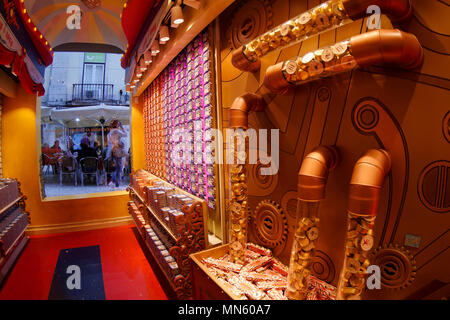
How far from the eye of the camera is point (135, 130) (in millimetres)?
6180

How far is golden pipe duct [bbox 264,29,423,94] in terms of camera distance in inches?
42.8

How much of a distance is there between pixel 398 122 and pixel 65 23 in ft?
20.1

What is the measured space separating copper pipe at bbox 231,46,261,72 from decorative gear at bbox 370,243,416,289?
1434 mm

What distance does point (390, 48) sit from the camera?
1089mm

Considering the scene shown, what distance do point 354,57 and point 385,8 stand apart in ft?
0.68

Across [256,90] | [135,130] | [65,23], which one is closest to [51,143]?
[135,130]

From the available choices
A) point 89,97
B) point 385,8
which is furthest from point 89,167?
Answer: point 385,8

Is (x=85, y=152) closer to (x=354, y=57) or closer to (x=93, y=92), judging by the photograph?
(x=93, y=92)

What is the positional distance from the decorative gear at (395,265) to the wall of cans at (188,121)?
1.64m

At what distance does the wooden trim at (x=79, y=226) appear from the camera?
519 cm

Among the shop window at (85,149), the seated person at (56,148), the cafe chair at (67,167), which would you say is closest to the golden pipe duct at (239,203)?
the shop window at (85,149)

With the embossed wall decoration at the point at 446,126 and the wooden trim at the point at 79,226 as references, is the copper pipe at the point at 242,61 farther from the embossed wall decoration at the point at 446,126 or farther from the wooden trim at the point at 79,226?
the wooden trim at the point at 79,226

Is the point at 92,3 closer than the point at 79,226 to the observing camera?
Yes

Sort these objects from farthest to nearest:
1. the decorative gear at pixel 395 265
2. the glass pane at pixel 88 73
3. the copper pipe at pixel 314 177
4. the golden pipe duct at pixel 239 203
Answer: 1. the glass pane at pixel 88 73
2. the golden pipe duct at pixel 239 203
3. the copper pipe at pixel 314 177
4. the decorative gear at pixel 395 265
